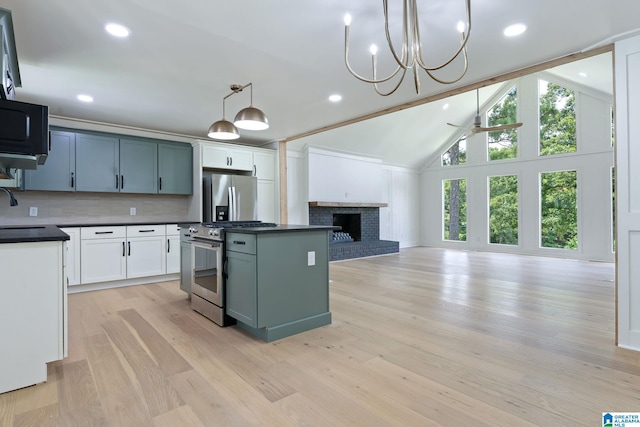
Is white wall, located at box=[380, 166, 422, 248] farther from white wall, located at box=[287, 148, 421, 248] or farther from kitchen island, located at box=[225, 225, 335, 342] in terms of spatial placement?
kitchen island, located at box=[225, 225, 335, 342]

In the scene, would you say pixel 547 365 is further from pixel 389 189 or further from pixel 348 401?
pixel 389 189

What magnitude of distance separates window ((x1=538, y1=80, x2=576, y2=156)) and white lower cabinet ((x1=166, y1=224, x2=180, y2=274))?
26.2 feet

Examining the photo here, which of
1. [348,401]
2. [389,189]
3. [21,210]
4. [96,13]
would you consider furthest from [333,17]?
[389,189]

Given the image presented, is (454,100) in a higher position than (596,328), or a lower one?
higher

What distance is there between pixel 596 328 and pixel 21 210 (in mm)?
6609

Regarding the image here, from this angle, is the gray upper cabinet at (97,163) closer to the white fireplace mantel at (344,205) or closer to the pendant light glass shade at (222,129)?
the pendant light glass shade at (222,129)

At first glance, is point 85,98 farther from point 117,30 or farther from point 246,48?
point 246,48

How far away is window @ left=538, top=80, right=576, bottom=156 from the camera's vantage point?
719 centimetres

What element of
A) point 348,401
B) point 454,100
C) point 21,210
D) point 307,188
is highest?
point 454,100

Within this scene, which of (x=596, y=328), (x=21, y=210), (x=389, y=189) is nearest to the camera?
(x=596, y=328)

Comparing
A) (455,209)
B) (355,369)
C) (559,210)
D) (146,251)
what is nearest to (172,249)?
(146,251)

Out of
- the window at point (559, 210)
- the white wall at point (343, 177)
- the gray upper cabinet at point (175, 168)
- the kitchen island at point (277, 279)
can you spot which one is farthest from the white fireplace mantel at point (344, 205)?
the kitchen island at point (277, 279)

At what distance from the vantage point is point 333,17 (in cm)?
234

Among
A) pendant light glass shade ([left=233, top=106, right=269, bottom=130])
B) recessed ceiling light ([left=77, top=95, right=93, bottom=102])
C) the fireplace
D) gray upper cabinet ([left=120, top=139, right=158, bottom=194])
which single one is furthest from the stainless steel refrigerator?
the fireplace
